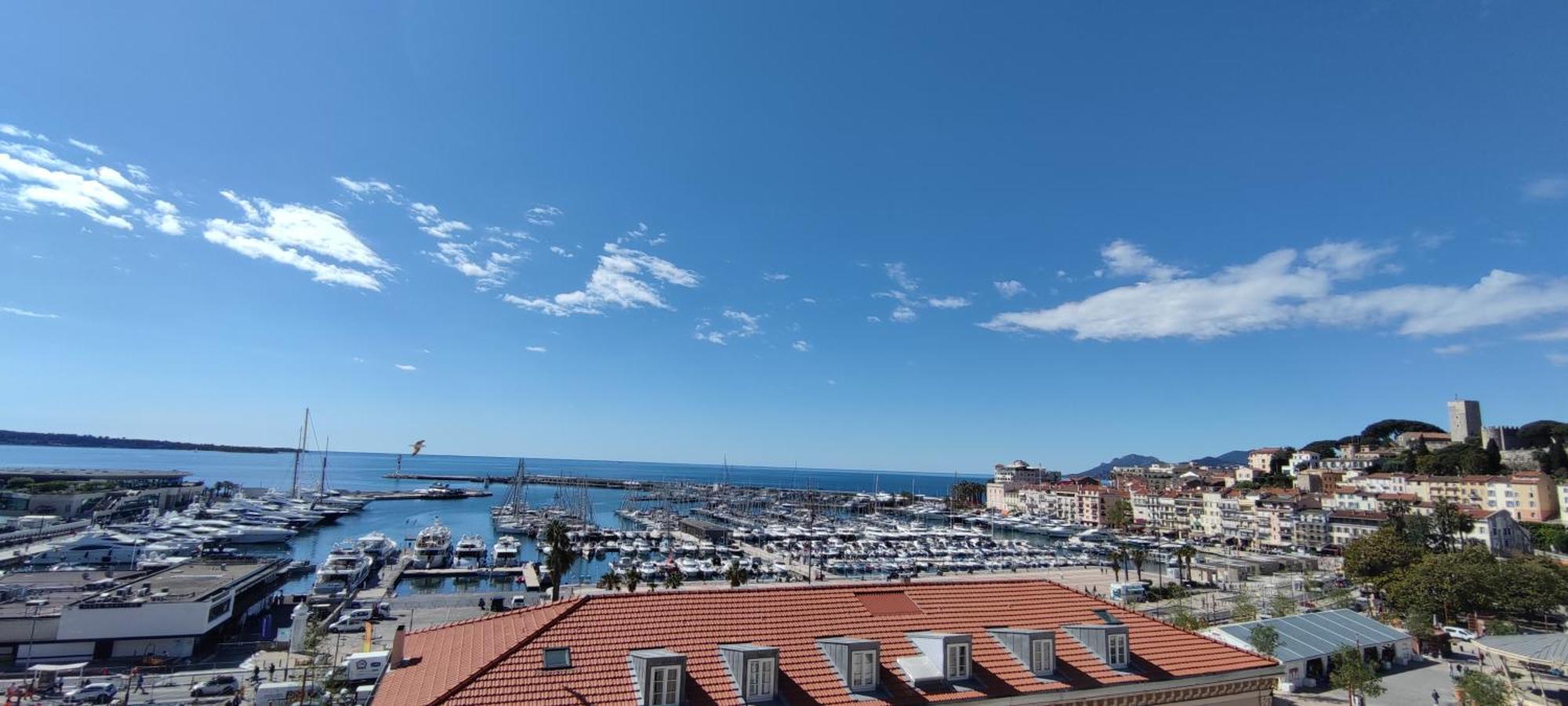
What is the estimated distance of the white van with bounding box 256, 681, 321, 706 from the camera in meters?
23.7

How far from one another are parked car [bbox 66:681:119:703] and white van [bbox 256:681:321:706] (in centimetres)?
489

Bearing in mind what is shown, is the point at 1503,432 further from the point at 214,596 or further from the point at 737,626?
the point at 214,596

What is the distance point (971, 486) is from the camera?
537 ft

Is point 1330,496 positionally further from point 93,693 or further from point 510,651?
point 93,693

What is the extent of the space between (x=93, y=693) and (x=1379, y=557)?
6853 centimetres

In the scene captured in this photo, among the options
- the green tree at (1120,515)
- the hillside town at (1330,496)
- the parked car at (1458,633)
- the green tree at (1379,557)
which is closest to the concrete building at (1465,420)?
the hillside town at (1330,496)

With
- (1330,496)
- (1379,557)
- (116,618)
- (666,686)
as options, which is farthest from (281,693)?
(1330,496)

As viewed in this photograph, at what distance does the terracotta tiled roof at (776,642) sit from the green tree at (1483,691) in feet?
43.8

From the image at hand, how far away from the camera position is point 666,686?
10.7m

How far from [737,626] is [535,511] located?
103520 mm

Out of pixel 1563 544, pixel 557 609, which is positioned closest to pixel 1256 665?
pixel 557 609

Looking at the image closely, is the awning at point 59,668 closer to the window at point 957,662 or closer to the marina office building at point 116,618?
the marina office building at point 116,618

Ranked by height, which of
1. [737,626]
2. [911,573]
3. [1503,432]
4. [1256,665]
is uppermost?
[1503,432]

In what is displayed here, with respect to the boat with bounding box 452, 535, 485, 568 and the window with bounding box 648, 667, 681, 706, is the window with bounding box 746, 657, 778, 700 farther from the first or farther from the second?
the boat with bounding box 452, 535, 485, 568
